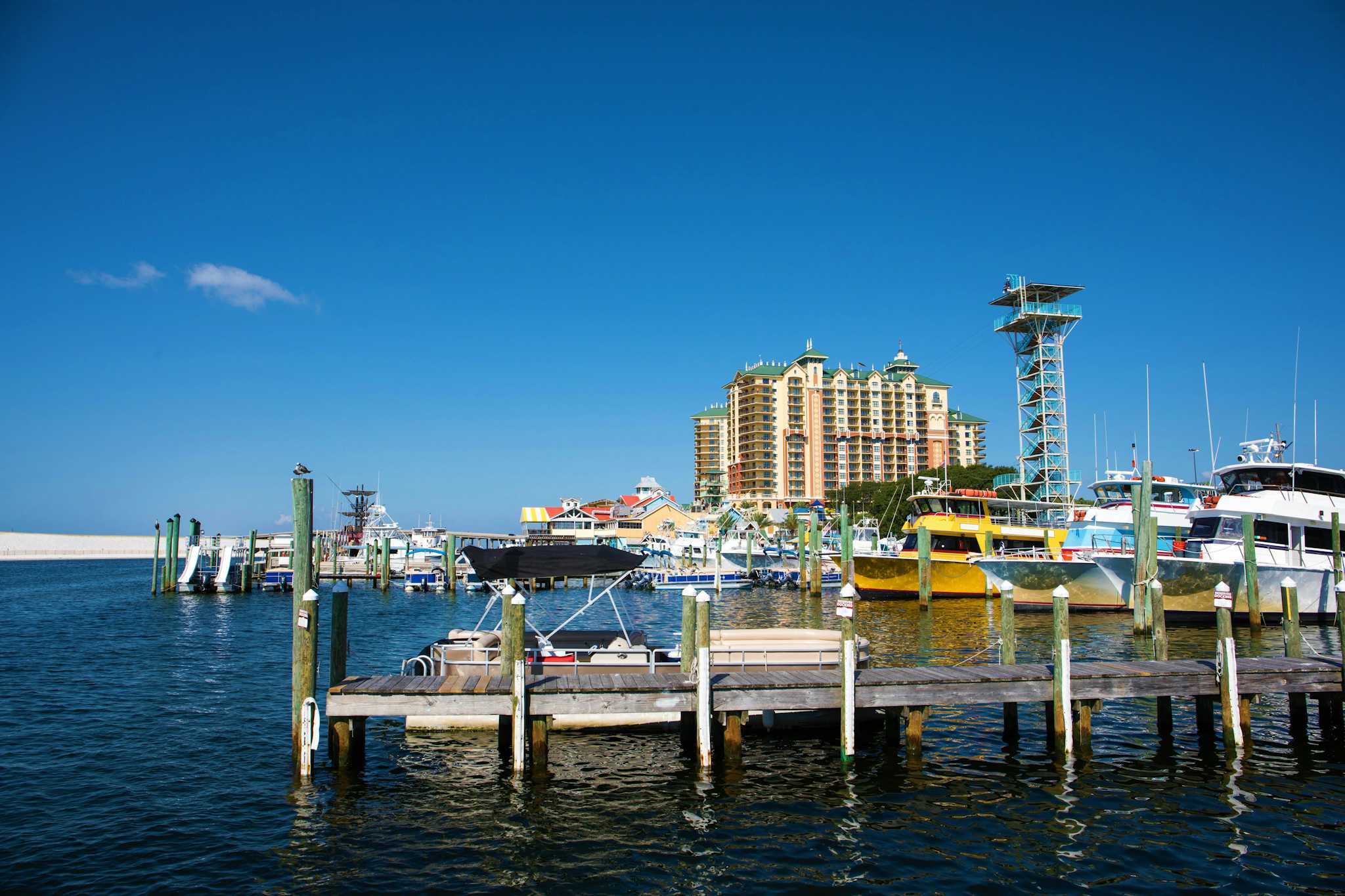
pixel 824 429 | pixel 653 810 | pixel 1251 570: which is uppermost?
pixel 824 429

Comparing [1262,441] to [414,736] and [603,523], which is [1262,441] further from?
[603,523]

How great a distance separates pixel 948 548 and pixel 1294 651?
2951 centimetres

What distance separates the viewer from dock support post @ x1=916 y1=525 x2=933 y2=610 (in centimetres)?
4347

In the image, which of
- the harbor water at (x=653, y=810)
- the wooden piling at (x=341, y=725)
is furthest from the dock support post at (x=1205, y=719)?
the wooden piling at (x=341, y=725)

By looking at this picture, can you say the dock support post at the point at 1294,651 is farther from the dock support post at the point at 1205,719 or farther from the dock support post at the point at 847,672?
the dock support post at the point at 847,672

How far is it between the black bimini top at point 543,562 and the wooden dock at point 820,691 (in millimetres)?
2795

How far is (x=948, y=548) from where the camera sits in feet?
158

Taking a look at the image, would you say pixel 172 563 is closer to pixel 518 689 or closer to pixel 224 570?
pixel 224 570

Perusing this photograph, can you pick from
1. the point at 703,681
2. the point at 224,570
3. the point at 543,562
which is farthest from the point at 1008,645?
the point at 224,570

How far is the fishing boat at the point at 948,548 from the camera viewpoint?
46969mm

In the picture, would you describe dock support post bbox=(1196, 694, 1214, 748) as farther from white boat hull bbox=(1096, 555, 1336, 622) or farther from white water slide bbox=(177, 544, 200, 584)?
white water slide bbox=(177, 544, 200, 584)

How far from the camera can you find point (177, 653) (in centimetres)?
2919

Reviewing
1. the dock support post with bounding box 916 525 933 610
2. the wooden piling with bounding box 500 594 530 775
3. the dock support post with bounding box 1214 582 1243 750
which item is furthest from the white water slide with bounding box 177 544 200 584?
the dock support post with bounding box 1214 582 1243 750

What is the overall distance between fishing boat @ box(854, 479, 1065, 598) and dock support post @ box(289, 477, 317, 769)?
36666mm
